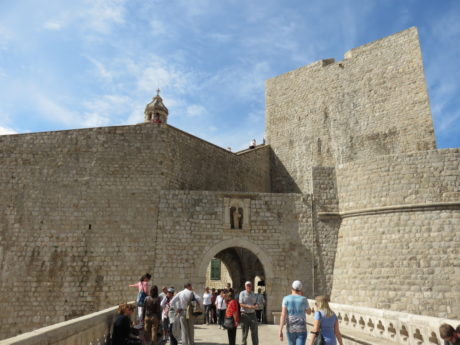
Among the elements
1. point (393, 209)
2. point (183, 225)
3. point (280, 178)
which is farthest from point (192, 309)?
point (280, 178)

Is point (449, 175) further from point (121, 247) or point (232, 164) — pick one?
point (121, 247)

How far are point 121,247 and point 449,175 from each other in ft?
36.7

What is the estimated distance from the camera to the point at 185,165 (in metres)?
14.3

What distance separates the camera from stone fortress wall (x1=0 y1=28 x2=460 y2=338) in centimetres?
1145

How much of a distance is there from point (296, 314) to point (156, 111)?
1940 centimetres

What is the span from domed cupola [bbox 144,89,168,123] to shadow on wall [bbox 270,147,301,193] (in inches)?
300

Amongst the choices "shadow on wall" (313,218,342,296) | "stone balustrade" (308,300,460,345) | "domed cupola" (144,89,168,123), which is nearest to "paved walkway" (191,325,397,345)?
"stone balustrade" (308,300,460,345)

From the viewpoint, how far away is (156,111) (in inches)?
891

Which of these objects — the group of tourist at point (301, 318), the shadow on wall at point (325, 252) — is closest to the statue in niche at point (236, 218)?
the shadow on wall at point (325, 252)

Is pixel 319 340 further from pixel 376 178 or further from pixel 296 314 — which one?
pixel 376 178

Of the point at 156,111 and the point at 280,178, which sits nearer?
the point at 280,178

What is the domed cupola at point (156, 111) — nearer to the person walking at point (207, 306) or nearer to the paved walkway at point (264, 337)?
the person walking at point (207, 306)

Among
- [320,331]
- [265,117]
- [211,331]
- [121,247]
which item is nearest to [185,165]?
[121,247]

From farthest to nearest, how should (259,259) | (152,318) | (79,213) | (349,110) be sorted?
(349,110), (79,213), (259,259), (152,318)
